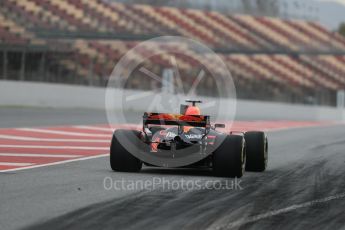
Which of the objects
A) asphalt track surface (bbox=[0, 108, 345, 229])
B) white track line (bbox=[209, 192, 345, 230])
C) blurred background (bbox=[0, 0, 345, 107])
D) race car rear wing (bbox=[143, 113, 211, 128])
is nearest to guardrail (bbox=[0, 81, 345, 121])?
blurred background (bbox=[0, 0, 345, 107])

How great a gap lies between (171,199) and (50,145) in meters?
8.88

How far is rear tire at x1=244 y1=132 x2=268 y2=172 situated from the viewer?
12.4 meters

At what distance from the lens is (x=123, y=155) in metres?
11.5

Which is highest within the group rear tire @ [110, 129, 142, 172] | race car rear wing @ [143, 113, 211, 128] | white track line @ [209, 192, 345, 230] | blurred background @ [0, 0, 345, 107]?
blurred background @ [0, 0, 345, 107]

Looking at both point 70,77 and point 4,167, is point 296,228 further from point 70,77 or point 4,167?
point 70,77

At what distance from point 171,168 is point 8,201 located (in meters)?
4.43

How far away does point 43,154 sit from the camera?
48.9 feet

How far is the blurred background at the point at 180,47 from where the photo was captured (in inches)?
1344

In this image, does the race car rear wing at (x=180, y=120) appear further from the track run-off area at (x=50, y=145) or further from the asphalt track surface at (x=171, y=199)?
the track run-off area at (x=50, y=145)

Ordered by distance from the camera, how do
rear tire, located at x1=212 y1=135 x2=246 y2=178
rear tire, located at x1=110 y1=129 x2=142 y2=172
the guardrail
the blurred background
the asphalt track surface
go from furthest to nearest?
the blurred background
the guardrail
rear tire, located at x1=110 y1=129 x2=142 y2=172
rear tire, located at x1=212 y1=135 x2=246 y2=178
the asphalt track surface

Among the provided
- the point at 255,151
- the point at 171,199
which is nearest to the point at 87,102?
the point at 255,151

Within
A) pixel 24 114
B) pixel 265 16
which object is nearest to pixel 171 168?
pixel 24 114

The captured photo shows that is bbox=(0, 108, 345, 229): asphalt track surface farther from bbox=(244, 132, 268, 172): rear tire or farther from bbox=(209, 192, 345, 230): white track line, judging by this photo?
bbox=(244, 132, 268, 172): rear tire

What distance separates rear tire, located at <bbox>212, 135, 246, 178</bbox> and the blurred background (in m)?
20.4
